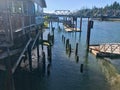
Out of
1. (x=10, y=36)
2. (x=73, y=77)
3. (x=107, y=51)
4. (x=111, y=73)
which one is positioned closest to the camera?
(x=10, y=36)

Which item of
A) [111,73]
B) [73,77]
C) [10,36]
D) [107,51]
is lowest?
[73,77]

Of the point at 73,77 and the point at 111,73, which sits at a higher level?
the point at 111,73

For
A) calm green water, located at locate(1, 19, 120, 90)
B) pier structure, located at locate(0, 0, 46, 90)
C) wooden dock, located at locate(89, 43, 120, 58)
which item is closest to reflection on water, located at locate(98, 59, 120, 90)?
calm green water, located at locate(1, 19, 120, 90)

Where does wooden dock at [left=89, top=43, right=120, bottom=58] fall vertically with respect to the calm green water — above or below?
above

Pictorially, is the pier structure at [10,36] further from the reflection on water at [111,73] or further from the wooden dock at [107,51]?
the wooden dock at [107,51]

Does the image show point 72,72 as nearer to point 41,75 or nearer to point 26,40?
point 41,75

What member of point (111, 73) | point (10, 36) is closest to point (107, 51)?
point (111, 73)

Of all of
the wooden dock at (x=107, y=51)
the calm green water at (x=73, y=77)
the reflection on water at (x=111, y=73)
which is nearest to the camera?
the calm green water at (x=73, y=77)

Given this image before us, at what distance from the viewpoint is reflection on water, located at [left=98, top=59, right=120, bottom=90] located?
23.7 metres

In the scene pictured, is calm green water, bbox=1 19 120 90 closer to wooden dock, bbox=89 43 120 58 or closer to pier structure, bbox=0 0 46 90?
wooden dock, bbox=89 43 120 58

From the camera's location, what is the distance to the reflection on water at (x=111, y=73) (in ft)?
77.8

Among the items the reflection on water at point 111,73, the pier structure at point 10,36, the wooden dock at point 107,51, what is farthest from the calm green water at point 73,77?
the pier structure at point 10,36

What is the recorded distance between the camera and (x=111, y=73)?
27.0 metres

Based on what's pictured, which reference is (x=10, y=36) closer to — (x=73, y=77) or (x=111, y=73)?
(x=73, y=77)
